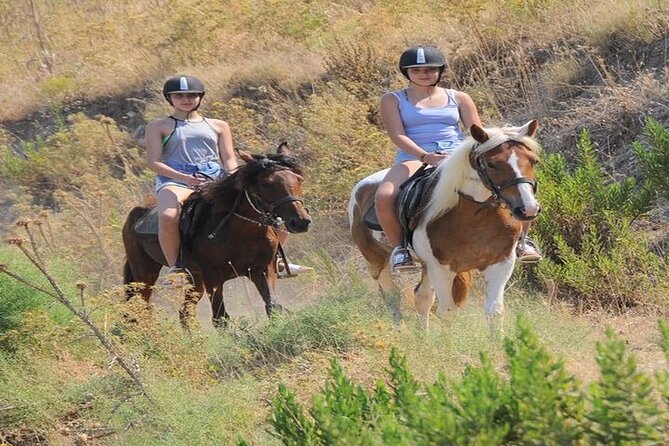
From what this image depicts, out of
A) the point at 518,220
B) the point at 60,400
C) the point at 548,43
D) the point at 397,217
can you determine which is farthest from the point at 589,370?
the point at 548,43

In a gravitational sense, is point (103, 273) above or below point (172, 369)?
below

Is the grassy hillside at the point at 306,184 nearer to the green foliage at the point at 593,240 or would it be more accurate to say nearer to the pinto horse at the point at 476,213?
the green foliage at the point at 593,240

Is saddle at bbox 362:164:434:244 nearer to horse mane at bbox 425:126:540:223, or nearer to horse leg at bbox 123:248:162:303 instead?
horse mane at bbox 425:126:540:223

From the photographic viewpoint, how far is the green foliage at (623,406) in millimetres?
4398

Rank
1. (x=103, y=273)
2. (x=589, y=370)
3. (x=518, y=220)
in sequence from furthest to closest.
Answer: (x=103, y=273) → (x=518, y=220) → (x=589, y=370)

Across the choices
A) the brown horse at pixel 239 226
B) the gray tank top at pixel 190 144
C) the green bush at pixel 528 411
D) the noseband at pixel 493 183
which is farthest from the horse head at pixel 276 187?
the green bush at pixel 528 411

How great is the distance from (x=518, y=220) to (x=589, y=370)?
1.76 meters

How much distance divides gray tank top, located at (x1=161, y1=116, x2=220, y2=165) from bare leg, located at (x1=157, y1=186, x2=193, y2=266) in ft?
1.04

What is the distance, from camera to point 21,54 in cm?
2662

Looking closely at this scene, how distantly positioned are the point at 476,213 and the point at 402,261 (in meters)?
0.72

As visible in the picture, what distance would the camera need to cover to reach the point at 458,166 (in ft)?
26.7

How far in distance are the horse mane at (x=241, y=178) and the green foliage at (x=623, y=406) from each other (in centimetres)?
568

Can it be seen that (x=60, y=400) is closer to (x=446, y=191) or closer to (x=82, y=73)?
(x=446, y=191)

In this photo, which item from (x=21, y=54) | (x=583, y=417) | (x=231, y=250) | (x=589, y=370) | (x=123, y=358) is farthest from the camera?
(x=21, y=54)
